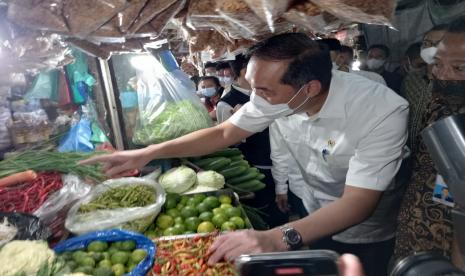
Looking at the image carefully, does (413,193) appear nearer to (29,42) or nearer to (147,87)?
(29,42)

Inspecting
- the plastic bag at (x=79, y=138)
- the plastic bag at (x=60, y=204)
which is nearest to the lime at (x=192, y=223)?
the plastic bag at (x=60, y=204)

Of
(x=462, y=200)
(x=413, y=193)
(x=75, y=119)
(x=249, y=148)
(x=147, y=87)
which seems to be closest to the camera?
(x=462, y=200)

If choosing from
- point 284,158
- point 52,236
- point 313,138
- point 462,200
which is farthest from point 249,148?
point 462,200

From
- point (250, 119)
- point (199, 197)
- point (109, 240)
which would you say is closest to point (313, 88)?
point (250, 119)

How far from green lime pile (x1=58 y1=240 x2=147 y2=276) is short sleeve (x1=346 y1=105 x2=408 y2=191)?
1.11m

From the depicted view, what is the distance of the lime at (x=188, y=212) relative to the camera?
6.34 ft

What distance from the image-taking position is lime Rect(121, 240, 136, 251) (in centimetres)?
152

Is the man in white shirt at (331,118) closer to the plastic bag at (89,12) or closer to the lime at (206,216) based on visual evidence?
the lime at (206,216)

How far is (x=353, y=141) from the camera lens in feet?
6.11

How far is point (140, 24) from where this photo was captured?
120cm

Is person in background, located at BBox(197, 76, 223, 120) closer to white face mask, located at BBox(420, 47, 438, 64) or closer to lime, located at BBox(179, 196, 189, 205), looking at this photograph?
lime, located at BBox(179, 196, 189, 205)

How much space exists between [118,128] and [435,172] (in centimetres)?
255

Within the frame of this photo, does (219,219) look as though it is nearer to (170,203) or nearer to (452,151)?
(170,203)

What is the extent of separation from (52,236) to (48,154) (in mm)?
591
